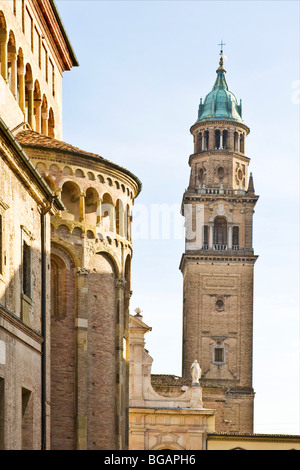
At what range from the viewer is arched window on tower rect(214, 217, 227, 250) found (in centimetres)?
8706

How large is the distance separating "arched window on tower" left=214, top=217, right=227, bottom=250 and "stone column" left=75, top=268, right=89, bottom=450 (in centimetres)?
5438

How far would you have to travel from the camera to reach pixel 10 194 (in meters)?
23.9

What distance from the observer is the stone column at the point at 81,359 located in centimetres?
3222

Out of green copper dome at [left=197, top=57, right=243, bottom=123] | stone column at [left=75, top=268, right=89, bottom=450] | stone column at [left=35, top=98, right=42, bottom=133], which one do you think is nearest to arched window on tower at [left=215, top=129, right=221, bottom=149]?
green copper dome at [left=197, top=57, right=243, bottom=123]

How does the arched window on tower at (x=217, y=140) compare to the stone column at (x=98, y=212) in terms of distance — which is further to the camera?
the arched window on tower at (x=217, y=140)

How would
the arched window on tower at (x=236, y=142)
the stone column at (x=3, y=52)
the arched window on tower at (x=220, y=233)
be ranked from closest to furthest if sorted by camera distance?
the stone column at (x=3, y=52) → the arched window on tower at (x=220, y=233) → the arched window on tower at (x=236, y=142)

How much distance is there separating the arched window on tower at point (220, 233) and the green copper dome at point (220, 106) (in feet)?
28.7

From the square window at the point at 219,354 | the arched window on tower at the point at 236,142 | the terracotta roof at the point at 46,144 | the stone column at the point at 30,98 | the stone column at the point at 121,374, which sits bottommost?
the stone column at the point at 121,374

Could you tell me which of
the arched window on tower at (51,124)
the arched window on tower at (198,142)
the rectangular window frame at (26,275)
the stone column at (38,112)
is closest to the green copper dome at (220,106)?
the arched window on tower at (198,142)

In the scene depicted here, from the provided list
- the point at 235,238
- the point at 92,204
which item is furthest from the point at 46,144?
the point at 235,238

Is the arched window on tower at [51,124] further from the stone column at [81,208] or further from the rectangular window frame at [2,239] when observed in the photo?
the rectangular window frame at [2,239]

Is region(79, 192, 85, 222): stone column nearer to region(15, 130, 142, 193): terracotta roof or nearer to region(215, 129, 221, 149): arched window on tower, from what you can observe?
region(15, 130, 142, 193): terracotta roof

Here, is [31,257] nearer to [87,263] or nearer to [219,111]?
[87,263]
